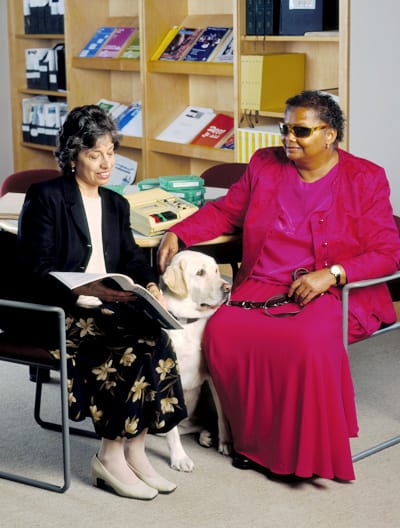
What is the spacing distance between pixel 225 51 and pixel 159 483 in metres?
3.24

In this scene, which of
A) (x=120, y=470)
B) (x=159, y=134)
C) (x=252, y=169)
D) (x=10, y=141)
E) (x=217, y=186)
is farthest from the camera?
(x=10, y=141)

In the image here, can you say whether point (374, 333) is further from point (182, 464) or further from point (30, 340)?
point (30, 340)

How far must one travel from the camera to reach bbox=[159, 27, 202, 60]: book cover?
19.2 ft

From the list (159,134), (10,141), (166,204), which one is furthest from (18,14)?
(166,204)

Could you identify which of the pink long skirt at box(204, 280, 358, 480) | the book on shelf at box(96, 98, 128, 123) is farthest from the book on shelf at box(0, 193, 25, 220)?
the book on shelf at box(96, 98, 128, 123)

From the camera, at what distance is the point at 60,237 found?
3.06m

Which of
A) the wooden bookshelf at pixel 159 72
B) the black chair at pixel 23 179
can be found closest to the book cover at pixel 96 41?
the wooden bookshelf at pixel 159 72

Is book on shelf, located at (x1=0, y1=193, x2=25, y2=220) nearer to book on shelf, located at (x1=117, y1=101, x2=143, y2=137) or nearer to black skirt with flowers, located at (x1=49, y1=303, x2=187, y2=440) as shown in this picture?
black skirt with flowers, located at (x1=49, y1=303, x2=187, y2=440)

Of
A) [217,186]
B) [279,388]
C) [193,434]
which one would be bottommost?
[193,434]

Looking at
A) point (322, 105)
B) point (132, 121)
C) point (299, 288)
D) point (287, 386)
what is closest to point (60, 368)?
point (287, 386)

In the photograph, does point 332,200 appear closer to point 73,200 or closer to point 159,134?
point 73,200

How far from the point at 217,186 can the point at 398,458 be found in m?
1.65

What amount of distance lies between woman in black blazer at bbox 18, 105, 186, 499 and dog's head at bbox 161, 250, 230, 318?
0.26ft

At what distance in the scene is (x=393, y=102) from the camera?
444cm
